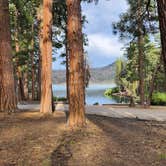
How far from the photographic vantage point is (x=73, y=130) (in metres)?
9.75

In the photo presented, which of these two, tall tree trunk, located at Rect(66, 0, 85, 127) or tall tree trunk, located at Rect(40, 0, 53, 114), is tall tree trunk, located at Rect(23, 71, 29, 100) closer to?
tall tree trunk, located at Rect(40, 0, 53, 114)

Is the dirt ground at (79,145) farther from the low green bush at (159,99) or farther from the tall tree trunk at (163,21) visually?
the low green bush at (159,99)

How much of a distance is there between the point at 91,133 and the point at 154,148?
1649 mm

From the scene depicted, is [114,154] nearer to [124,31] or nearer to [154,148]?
[154,148]

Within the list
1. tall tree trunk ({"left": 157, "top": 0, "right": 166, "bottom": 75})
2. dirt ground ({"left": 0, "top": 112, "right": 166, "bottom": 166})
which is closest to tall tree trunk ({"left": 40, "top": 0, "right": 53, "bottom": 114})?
dirt ground ({"left": 0, "top": 112, "right": 166, "bottom": 166})

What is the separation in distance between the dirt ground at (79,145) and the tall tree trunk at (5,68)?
240 centimetres

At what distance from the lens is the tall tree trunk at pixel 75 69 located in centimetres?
1007

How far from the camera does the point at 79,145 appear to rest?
26.8 feet

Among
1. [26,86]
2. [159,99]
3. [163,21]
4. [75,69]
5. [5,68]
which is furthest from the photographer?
[26,86]

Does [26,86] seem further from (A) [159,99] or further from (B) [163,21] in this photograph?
(B) [163,21]

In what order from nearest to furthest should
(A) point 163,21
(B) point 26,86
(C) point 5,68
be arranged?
(A) point 163,21 < (C) point 5,68 < (B) point 26,86

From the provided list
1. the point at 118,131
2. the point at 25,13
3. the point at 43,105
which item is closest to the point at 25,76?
the point at 25,13

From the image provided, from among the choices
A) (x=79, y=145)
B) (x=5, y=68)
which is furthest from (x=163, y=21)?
(x=5, y=68)

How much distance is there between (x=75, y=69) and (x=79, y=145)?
2509 millimetres
